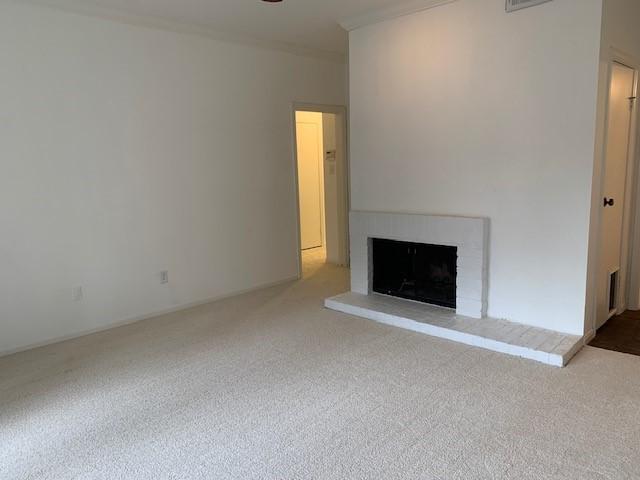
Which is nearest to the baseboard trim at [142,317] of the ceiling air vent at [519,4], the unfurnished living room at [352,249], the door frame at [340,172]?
the unfurnished living room at [352,249]

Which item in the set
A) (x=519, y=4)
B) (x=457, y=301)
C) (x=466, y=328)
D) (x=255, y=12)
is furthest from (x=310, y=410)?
(x=255, y=12)

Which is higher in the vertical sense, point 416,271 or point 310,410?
point 416,271

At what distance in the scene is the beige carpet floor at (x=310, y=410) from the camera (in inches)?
84.4

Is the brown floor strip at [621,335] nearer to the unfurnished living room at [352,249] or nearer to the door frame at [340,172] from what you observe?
the unfurnished living room at [352,249]

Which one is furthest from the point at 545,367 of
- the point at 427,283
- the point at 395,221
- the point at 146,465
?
the point at 146,465

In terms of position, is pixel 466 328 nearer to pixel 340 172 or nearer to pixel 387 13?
pixel 387 13

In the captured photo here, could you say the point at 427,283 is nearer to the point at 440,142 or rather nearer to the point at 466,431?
the point at 440,142

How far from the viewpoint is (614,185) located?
3611mm

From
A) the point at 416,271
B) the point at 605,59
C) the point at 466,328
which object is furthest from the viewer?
the point at 416,271

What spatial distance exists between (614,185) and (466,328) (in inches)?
62.4

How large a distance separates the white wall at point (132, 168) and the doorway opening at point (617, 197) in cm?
311

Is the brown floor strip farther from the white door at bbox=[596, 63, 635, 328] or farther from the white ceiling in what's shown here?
the white ceiling

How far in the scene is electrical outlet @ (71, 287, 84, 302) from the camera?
3.84 meters

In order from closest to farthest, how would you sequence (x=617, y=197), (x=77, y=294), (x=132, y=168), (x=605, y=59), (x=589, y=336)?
(x=605, y=59), (x=589, y=336), (x=617, y=197), (x=77, y=294), (x=132, y=168)
